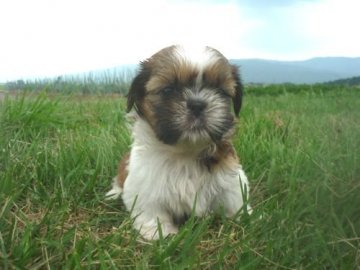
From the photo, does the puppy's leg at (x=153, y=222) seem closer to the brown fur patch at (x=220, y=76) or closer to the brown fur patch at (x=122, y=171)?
the brown fur patch at (x=122, y=171)

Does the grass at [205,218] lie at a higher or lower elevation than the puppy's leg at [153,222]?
higher

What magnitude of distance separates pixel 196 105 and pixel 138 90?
1.90 ft

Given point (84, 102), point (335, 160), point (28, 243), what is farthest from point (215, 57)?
point (84, 102)

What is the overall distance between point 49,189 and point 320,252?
1747 mm

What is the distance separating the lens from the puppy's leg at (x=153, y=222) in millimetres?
2844

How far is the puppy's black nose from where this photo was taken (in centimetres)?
266

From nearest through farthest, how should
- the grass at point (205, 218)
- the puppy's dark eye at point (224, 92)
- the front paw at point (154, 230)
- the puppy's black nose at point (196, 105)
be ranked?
the grass at point (205, 218) → the puppy's black nose at point (196, 105) → the front paw at point (154, 230) → the puppy's dark eye at point (224, 92)

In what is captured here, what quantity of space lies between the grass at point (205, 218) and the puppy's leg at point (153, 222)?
3.6 inches

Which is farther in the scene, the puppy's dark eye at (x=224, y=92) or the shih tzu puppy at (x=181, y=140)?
the puppy's dark eye at (x=224, y=92)

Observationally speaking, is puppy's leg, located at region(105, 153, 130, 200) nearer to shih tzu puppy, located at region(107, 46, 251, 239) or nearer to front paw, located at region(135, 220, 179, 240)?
shih tzu puppy, located at region(107, 46, 251, 239)

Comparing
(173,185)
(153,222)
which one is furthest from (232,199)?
(153,222)

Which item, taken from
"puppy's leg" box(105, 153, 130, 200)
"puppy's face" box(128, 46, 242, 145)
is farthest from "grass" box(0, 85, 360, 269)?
"puppy's face" box(128, 46, 242, 145)

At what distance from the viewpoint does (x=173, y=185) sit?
9.89ft

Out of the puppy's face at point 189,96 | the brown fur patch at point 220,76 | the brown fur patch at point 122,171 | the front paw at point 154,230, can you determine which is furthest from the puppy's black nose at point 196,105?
the brown fur patch at point 122,171
